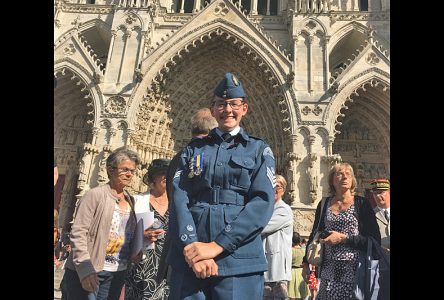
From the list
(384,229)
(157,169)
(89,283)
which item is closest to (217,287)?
(89,283)

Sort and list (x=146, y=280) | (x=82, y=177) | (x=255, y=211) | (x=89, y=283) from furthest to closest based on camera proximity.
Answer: (x=82, y=177), (x=146, y=280), (x=89, y=283), (x=255, y=211)

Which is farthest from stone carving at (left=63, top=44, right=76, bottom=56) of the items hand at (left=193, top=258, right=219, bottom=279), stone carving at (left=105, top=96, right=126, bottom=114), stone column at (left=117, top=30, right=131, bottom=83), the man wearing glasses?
hand at (left=193, top=258, right=219, bottom=279)

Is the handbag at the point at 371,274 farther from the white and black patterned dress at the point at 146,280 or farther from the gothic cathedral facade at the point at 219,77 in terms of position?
the gothic cathedral facade at the point at 219,77

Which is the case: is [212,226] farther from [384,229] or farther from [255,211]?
[384,229]

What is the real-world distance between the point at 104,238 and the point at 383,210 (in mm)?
3351

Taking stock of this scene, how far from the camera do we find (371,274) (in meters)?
3.42

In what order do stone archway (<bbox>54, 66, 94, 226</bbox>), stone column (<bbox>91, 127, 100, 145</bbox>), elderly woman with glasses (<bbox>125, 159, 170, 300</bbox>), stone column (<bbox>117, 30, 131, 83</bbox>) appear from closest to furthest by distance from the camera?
elderly woman with glasses (<bbox>125, 159, 170, 300</bbox>)
stone column (<bbox>91, 127, 100, 145</bbox>)
stone column (<bbox>117, 30, 131, 83</bbox>)
stone archway (<bbox>54, 66, 94, 226</bbox>)

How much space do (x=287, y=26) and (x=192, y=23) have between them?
451 centimetres

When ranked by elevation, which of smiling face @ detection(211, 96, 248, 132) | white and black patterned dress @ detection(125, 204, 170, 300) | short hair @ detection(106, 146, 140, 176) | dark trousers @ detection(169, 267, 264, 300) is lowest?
white and black patterned dress @ detection(125, 204, 170, 300)

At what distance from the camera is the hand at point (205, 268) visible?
2.07 meters

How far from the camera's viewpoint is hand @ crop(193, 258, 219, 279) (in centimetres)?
207

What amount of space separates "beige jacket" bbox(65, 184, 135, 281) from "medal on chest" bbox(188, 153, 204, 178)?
4.57 feet

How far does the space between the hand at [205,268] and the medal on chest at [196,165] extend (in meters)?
0.63

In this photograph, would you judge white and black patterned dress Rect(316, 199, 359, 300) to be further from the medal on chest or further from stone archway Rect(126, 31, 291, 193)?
stone archway Rect(126, 31, 291, 193)
